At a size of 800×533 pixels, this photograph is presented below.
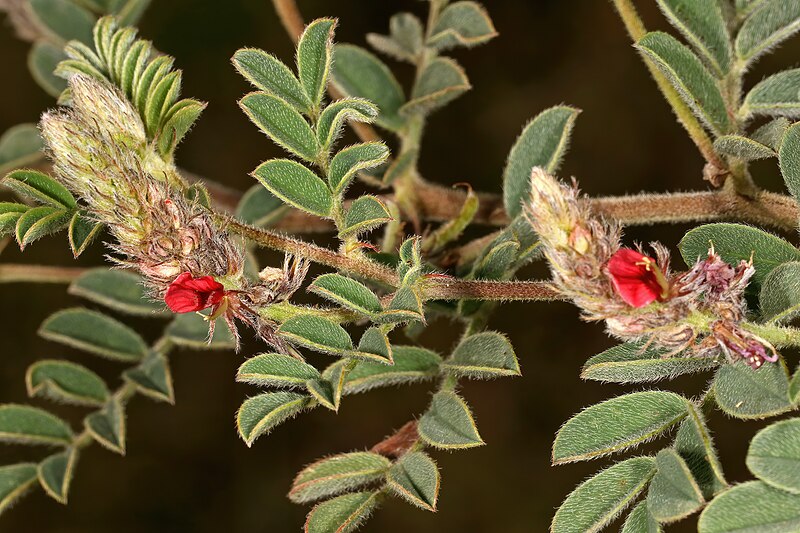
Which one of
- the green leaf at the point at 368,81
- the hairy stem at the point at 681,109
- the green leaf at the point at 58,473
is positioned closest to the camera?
the hairy stem at the point at 681,109

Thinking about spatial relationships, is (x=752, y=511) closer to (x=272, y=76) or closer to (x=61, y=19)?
(x=272, y=76)

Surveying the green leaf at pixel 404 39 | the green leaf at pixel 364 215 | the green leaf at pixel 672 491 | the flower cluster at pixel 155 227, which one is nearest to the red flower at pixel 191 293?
the flower cluster at pixel 155 227

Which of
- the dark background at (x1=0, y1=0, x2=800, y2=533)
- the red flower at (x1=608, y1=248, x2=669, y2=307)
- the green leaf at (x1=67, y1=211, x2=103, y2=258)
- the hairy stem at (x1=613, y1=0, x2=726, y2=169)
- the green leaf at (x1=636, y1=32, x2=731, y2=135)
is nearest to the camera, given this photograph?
the red flower at (x1=608, y1=248, x2=669, y2=307)

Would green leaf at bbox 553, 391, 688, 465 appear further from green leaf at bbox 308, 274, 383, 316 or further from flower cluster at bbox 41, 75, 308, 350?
flower cluster at bbox 41, 75, 308, 350

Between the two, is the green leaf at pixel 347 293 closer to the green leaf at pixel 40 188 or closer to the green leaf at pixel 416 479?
the green leaf at pixel 416 479

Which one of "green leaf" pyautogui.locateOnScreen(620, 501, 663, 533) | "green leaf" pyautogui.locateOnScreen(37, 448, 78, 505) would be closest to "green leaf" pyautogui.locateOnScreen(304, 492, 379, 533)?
"green leaf" pyautogui.locateOnScreen(620, 501, 663, 533)

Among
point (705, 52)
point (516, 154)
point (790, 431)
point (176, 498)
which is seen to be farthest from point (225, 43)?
point (790, 431)

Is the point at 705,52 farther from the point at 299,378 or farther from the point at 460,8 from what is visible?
the point at 299,378
